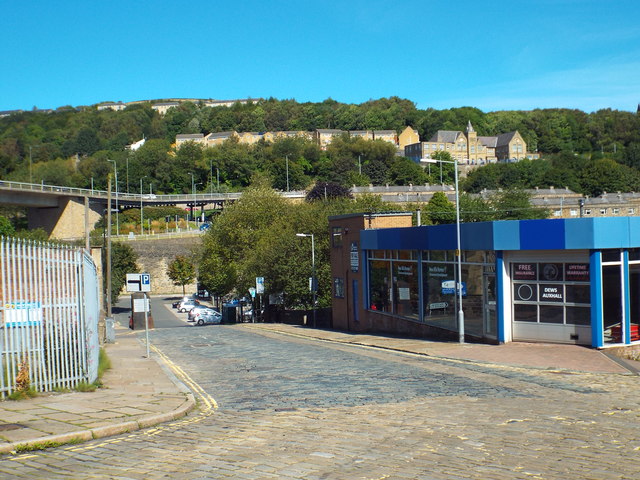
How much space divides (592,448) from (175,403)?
7644mm

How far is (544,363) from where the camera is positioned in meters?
20.3

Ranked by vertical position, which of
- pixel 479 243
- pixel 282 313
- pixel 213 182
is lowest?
pixel 282 313

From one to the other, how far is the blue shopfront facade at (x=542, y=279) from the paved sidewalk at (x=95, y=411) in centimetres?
1256

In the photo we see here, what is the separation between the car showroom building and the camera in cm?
2236

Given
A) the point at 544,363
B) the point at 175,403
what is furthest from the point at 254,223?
the point at 175,403

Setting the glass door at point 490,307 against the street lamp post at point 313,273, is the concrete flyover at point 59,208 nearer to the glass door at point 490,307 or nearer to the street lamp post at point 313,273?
the street lamp post at point 313,273

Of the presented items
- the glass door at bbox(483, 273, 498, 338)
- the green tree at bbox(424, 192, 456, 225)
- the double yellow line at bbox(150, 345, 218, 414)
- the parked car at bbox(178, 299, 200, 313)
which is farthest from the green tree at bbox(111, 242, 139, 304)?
the glass door at bbox(483, 273, 498, 338)

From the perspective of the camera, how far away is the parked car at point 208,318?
57594 mm

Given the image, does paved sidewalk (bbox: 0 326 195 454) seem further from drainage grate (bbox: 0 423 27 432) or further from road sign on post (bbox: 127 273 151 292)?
road sign on post (bbox: 127 273 151 292)

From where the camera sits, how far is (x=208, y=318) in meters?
57.9

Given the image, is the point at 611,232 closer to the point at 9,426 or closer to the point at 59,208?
the point at 9,426

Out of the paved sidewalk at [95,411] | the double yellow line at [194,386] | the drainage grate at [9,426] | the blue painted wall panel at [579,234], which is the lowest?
the double yellow line at [194,386]

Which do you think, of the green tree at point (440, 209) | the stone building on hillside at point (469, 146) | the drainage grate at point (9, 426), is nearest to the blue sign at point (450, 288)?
the drainage grate at point (9, 426)

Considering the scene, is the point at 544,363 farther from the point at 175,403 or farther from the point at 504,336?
the point at 175,403
